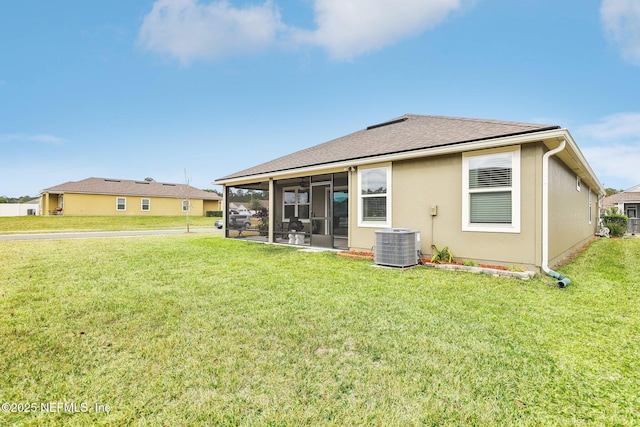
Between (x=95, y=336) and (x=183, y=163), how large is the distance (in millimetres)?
22376

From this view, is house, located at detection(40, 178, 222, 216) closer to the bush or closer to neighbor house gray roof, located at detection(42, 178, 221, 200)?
neighbor house gray roof, located at detection(42, 178, 221, 200)

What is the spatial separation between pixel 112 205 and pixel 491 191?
117 feet

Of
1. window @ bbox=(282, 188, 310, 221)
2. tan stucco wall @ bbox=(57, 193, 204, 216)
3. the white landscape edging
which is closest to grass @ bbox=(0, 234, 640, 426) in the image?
the white landscape edging

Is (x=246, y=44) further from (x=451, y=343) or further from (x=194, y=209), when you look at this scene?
(x=194, y=209)

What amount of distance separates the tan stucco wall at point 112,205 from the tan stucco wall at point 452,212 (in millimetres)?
31350

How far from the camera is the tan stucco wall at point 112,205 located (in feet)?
96.5

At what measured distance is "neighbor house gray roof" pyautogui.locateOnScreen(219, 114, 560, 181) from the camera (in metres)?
6.79

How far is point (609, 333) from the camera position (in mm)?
3268

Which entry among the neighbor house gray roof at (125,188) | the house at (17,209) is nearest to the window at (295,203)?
the neighbor house gray roof at (125,188)

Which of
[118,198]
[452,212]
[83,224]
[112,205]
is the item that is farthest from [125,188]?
[452,212]

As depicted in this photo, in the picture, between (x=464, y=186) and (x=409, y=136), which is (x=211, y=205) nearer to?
(x=409, y=136)

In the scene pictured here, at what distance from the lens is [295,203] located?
13086 millimetres

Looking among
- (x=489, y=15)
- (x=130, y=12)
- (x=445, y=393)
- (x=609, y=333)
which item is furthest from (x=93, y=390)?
(x=489, y=15)

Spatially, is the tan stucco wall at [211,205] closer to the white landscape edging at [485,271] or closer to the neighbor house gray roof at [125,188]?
the neighbor house gray roof at [125,188]
